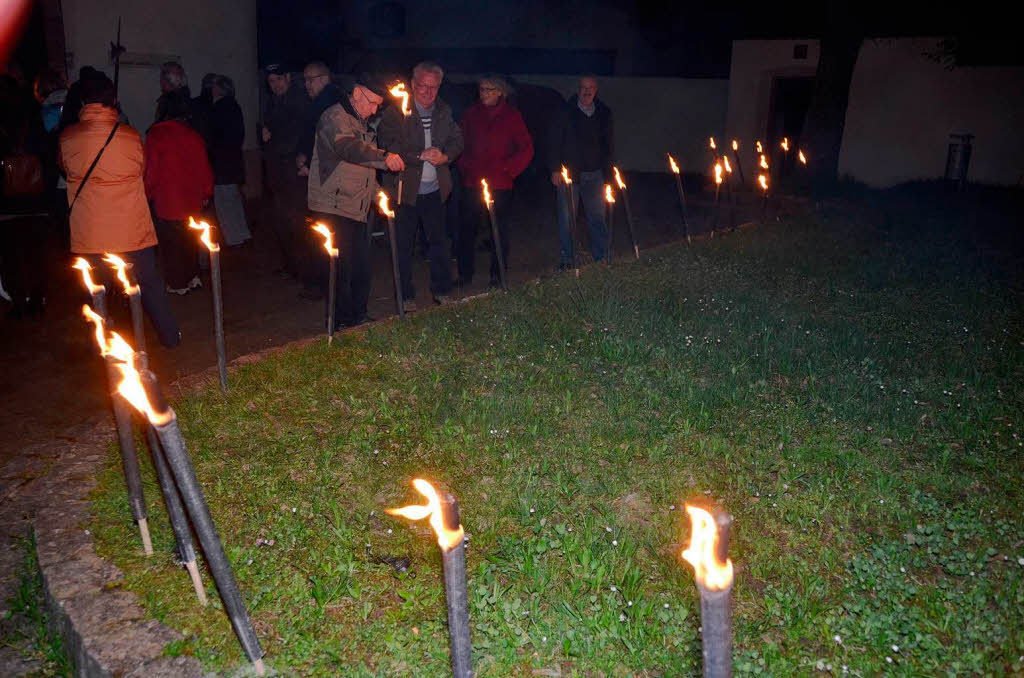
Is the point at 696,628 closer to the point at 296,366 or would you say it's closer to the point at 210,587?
the point at 210,587

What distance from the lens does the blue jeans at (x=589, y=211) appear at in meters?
8.88

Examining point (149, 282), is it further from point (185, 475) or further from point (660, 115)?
point (660, 115)

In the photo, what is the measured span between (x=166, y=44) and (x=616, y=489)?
11.9 meters

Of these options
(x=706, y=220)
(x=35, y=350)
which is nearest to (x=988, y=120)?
(x=706, y=220)

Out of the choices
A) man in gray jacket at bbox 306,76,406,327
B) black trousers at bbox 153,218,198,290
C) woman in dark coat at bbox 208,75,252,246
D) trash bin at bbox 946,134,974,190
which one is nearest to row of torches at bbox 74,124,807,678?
man in gray jacket at bbox 306,76,406,327

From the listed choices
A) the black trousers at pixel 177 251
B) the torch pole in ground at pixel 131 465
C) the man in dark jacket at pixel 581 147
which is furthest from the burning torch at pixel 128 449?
the man in dark jacket at pixel 581 147

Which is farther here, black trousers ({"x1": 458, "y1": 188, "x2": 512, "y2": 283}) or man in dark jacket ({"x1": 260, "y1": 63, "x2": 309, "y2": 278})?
black trousers ({"x1": 458, "y1": 188, "x2": 512, "y2": 283})

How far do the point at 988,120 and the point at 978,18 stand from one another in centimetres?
213

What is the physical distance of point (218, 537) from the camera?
9.35 feet

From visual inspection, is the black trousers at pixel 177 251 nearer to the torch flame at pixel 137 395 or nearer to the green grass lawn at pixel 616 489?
the green grass lawn at pixel 616 489

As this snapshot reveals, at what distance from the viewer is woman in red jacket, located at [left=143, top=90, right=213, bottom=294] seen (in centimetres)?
762

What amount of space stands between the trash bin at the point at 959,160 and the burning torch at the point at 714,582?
16.1 meters

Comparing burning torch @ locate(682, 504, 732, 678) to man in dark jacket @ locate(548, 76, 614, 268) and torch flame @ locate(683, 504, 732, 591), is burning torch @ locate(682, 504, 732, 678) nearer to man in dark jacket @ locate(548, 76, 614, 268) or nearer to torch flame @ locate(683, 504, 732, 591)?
torch flame @ locate(683, 504, 732, 591)

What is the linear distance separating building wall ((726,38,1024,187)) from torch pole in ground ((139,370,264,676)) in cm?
1678
